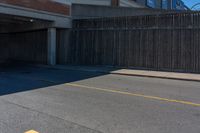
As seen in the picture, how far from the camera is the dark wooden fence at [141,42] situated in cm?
1419

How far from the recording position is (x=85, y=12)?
20.7m

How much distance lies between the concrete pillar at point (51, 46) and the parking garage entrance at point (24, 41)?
2.31 feet

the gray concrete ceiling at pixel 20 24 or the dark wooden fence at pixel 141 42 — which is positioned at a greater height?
the gray concrete ceiling at pixel 20 24

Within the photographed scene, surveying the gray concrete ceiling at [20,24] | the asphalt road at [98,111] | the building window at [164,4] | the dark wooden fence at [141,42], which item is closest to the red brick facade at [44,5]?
the gray concrete ceiling at [20,24]

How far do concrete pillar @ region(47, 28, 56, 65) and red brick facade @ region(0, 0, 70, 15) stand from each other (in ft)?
5.80

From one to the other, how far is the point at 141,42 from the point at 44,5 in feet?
25.5

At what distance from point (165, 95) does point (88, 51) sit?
11.3 meters

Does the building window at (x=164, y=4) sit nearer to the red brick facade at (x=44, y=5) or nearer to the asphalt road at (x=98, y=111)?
the red brick facade at (x=44, y=5)

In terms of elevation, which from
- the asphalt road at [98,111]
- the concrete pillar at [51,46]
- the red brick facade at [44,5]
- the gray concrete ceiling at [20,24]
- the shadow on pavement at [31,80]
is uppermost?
the red brick facade at [44,5]

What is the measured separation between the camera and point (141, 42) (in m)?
15.9

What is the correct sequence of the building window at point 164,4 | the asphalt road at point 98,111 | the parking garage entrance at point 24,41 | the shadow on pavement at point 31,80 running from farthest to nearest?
the building window at point 164,4 < the parking garage entrance at point 24,41 < the shadow on pavement at point 31,80 < the asphalt road at point 98,111

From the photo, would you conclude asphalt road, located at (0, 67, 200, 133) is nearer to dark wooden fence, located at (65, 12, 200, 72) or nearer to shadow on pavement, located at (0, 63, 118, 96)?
shadow on pavement, located at (0, 63, 118, 96)

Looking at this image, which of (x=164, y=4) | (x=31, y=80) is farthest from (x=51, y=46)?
(x=164, y=4)

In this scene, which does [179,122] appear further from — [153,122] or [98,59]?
[98,59]
